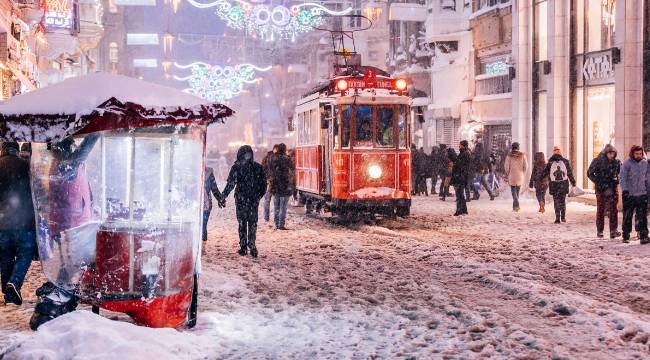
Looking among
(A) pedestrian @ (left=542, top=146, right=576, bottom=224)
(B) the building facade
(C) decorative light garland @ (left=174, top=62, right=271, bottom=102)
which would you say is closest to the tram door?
(A) pedestrian @ (left=542, top=146, right=576, bottom=224)

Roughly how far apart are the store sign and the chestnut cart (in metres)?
17.7

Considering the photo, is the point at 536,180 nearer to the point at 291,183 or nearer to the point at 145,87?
the point at 291,183

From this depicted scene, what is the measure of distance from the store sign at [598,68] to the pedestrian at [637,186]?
904 cm

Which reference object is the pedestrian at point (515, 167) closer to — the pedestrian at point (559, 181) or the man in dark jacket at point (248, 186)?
the pedestrian at point (559, 181)

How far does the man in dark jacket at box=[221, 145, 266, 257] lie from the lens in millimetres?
14016

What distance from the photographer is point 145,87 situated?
329 inches

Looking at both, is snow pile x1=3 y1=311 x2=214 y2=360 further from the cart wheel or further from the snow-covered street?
the cart wheel

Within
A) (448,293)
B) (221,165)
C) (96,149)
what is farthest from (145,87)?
(221,165)

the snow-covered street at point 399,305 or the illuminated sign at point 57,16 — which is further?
the illuminated sign at point 57,16

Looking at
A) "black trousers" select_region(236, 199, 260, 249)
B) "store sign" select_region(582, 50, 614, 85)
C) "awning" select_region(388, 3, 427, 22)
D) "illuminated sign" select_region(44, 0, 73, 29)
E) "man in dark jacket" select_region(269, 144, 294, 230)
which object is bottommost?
Answer: "black trousers" select_region(236, 199, 260, 249)

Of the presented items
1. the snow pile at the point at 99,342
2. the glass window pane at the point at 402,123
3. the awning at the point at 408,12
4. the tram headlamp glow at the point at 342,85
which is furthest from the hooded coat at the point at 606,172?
the awning at the point at 408,12

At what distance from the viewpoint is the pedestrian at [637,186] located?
14773 mm

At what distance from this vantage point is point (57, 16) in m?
30.3

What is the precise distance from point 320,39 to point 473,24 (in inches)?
2003
